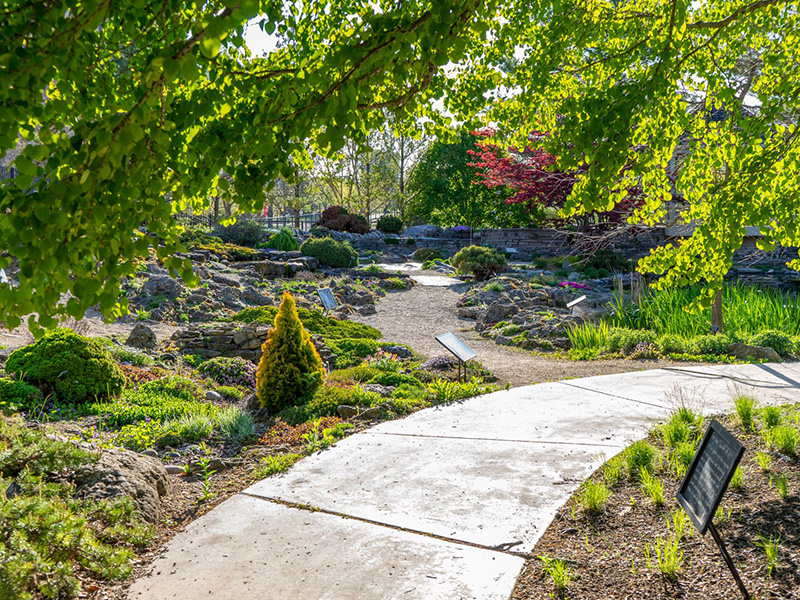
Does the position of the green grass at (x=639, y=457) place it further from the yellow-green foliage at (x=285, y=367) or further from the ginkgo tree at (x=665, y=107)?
the yellow-green foliage at (x=285, y=367)

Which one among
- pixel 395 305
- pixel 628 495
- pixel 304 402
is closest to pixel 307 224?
pixel 395 305

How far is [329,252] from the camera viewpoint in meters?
20.9

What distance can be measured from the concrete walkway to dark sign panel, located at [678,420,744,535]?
785mm

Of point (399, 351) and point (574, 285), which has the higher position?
point (574, 285)

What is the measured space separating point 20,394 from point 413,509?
4.42 meters

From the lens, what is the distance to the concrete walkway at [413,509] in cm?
281

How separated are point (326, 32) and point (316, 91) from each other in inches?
79.3

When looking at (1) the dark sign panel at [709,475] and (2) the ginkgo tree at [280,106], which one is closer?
(2) the ginkgo tree at [280,106]

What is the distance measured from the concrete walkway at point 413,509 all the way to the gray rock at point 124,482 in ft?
1.16

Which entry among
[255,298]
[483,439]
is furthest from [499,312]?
[483,439]

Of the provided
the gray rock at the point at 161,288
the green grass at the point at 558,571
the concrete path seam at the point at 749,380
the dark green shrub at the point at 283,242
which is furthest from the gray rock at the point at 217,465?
the dark green shrub at the point at 283,242

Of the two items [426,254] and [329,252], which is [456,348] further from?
[426,254]

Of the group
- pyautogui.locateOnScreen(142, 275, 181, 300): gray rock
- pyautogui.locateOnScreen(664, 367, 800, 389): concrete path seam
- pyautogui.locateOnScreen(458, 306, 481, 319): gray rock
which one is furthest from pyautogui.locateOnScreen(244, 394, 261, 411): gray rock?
pyautogui.locateOnScreen(458, 306, 481, 319): gray rock

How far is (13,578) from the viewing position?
94.4 inches
